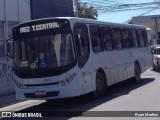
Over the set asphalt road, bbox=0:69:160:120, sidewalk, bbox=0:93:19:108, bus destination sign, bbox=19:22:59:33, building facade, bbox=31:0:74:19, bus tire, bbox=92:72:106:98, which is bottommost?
sidewalk, bbox=0:93:19:108

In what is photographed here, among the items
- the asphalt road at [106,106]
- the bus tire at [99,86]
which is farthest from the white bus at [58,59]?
the asphalt road at [106,106]

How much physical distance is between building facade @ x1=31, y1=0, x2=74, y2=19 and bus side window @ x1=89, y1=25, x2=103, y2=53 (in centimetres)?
1001

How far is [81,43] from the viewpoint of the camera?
13.9 metres

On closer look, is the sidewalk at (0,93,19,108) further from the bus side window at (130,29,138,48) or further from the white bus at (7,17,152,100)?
the bus side window at (130,29,138,48)

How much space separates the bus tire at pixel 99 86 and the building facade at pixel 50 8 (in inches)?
424

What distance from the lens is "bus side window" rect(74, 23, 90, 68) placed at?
1352 cm

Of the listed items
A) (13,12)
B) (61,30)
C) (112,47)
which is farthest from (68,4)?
(61,30)

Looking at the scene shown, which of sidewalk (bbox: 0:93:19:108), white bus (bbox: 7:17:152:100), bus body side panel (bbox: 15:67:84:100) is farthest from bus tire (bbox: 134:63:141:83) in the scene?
bus body side panel (bbox: 15:67:84:100)

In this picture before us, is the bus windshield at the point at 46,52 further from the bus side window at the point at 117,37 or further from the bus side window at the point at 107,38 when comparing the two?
the bus side window at the point at 117,37

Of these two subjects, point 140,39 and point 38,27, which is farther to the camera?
point 140,39

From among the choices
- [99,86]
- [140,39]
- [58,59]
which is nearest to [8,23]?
[140,39]

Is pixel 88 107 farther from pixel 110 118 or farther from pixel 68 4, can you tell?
pixel 68 4

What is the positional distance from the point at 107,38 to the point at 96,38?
1263 mm

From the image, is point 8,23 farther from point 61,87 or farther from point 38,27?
point 61,87
